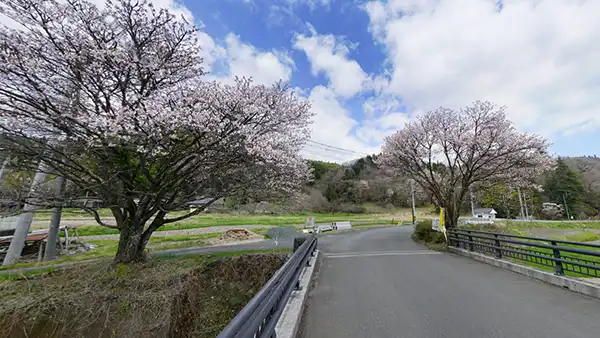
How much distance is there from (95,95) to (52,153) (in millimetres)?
2113

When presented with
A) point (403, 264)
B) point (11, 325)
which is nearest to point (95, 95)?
point (11, 325)

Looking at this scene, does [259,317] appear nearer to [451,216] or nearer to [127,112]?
[127,112]

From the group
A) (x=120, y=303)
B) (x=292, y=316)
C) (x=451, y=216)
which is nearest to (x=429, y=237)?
(x=451, y=216)

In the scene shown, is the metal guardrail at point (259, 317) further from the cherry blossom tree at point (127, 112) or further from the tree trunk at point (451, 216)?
the tree trunk at point (451, 216)

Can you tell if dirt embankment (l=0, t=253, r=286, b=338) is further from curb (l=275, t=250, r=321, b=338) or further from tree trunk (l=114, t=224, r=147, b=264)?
curb (l=275, t=250, r=321, b=338)

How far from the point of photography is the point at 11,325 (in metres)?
5.87

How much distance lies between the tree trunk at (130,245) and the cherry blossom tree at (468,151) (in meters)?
13.8

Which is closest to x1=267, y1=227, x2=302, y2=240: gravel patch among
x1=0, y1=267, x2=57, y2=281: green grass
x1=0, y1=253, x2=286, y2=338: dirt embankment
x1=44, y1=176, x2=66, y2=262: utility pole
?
x1=0, y1=253, x2=286, y2=338: dirt embankment

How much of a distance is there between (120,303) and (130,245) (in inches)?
98.7

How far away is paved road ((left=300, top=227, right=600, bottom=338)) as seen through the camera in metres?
3.54

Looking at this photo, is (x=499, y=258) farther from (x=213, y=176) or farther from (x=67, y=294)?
(x=67, y=294)

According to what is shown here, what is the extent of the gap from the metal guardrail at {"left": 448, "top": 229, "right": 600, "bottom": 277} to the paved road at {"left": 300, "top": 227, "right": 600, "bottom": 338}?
0.77 metres

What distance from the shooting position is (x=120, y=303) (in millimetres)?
6746

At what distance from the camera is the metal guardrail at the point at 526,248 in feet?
18.7
